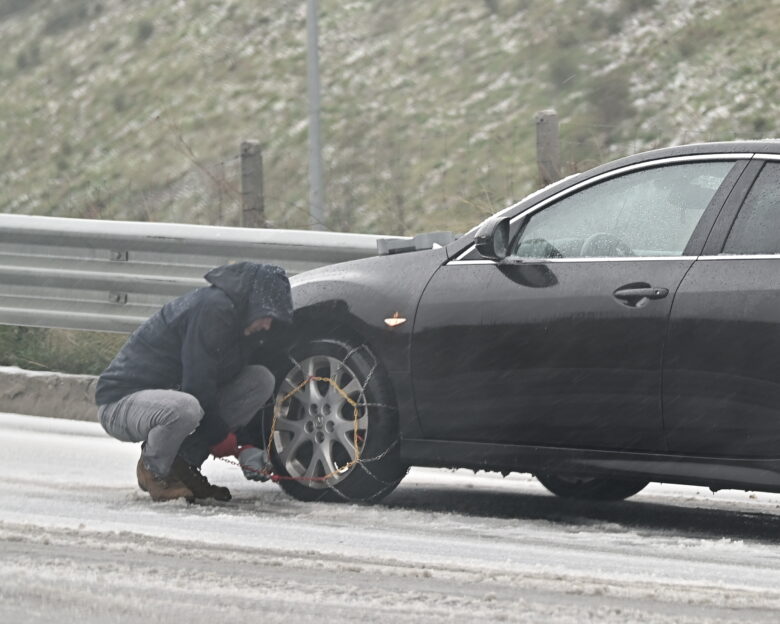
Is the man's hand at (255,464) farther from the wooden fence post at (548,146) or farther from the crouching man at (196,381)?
the wooden fence post at (548,146)

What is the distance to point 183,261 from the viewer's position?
34.7 ft

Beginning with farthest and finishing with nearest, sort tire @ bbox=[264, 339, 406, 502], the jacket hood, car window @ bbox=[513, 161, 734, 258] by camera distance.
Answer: tire @ bbox=[264, 339, 406, 502], the jacket hood, car window @ bbox=[513, 161, 734, 258]

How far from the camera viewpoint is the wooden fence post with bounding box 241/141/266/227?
14.6 meters

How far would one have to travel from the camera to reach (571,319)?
718 cm

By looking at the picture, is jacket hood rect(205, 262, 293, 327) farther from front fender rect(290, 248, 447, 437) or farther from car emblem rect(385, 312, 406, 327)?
car emblem rect(385, 312, 406, 327)

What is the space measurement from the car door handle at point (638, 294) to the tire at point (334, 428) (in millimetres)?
1177

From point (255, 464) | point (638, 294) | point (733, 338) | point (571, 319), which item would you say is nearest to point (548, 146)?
point (255, 464)

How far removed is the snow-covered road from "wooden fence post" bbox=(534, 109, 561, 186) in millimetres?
4874

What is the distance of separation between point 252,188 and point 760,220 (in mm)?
8840

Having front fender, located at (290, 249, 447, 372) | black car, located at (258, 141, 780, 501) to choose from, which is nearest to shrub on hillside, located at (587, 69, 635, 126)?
front fender, located at (290, 249, 447, 372)

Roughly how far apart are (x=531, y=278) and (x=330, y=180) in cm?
2929

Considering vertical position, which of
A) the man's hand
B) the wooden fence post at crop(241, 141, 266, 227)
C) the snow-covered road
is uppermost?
the wooden fence post at crop(241, 141, 266, 227)

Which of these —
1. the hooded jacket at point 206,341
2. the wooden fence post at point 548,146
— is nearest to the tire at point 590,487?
the hooded jacket at point 206,341

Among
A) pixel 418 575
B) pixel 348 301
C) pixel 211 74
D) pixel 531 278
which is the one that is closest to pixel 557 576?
pixel 418 575
